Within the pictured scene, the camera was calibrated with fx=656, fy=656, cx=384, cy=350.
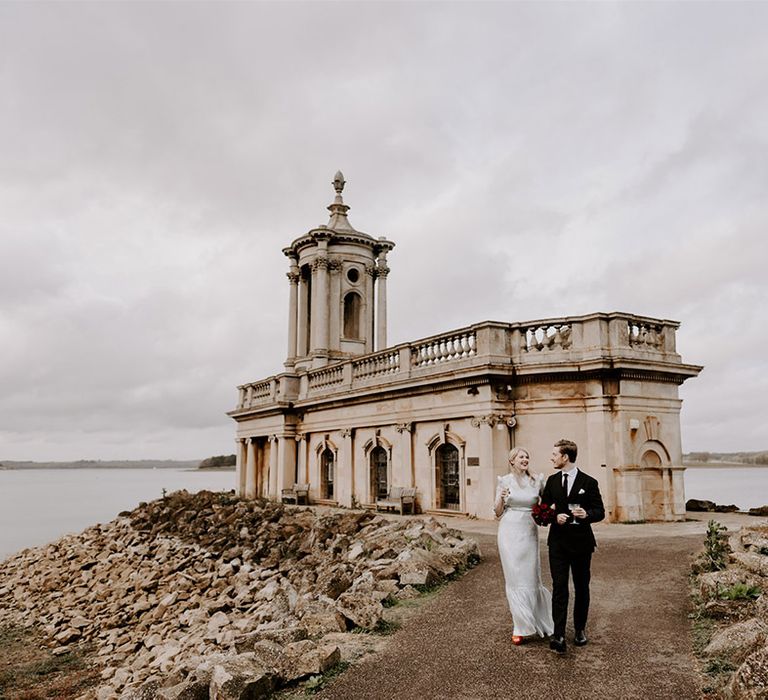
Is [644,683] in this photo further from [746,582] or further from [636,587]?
[636,587]

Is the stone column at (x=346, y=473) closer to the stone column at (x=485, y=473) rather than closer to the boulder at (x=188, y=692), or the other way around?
the stone column at (x=485, y=473)

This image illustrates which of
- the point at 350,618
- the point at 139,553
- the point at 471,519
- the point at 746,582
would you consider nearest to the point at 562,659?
the point at 350,618

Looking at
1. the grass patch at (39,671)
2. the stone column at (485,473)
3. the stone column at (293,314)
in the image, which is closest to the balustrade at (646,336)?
the stone column at (485,473)

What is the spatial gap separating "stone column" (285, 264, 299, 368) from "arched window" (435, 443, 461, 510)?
1342cm

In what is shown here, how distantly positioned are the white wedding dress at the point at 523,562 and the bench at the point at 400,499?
13.1m

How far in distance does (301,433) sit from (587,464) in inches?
Answer: 559

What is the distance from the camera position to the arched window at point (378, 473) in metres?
23.0

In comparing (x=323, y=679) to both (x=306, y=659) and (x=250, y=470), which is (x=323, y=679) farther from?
(x=250, y=470)

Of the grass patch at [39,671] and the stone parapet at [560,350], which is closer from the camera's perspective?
the grass patch at [39,671]

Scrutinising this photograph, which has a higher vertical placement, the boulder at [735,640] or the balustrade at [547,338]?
the balustrade at [547,338]

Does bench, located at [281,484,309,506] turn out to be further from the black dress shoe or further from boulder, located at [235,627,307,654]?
the black dress shoe

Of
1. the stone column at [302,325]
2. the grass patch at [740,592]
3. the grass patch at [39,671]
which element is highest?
the stone column at [302,325]

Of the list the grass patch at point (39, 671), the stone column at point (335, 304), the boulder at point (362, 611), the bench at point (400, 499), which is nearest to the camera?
the boulder at point (362, 611)

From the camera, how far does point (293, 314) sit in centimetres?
3216
